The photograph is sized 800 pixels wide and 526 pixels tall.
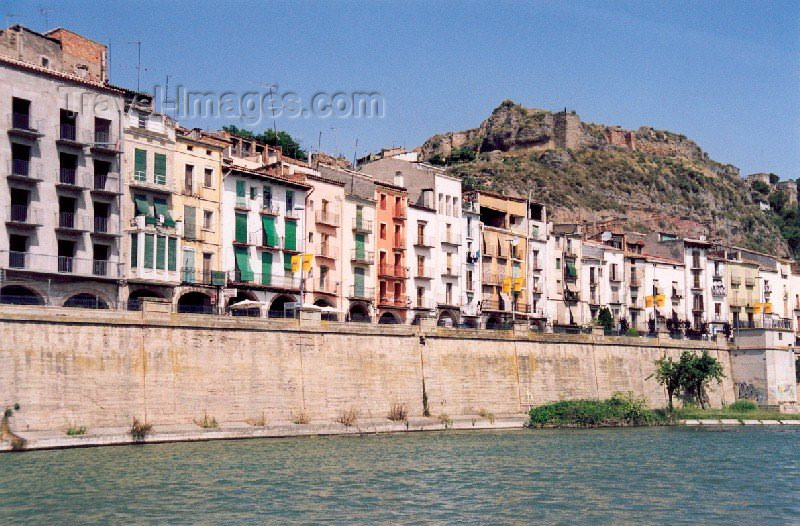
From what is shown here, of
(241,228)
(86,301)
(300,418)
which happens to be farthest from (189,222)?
(300,418)

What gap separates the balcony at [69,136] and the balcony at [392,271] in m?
23.7

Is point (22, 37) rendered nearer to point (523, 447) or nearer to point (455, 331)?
point (455, 331)

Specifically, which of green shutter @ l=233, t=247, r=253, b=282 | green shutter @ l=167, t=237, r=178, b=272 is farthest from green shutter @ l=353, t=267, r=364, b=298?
green shutter @ l=167, t=237, r=178, b=272

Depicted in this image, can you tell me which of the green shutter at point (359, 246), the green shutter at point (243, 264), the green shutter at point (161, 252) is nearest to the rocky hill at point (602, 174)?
the green shutter at point (359, 246)

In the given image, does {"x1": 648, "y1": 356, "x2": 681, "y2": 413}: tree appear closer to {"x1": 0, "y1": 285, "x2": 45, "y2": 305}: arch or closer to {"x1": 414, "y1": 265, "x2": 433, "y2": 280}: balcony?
{"x1": 414, "y1": 265, "x2": 433, "y2": 280}: balcony

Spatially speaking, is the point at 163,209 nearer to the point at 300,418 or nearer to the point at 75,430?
the point at 300,418

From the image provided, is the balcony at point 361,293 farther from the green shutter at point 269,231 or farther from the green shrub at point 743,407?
the green shrub at point 743,407

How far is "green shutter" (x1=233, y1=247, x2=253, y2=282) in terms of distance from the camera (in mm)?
61031

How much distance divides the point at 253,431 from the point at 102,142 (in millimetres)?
16616

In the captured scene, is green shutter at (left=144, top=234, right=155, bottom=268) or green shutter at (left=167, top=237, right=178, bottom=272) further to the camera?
green shutter at (left=167, top=237, right=178, bottom=272)

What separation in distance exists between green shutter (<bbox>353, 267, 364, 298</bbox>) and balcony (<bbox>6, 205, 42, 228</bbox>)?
22.8m

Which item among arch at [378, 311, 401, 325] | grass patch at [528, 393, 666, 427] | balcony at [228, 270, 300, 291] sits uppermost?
balcony at [228, 270, 300, 291]

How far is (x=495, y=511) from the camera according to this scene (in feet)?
102

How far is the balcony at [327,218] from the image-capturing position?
66.4 metres
